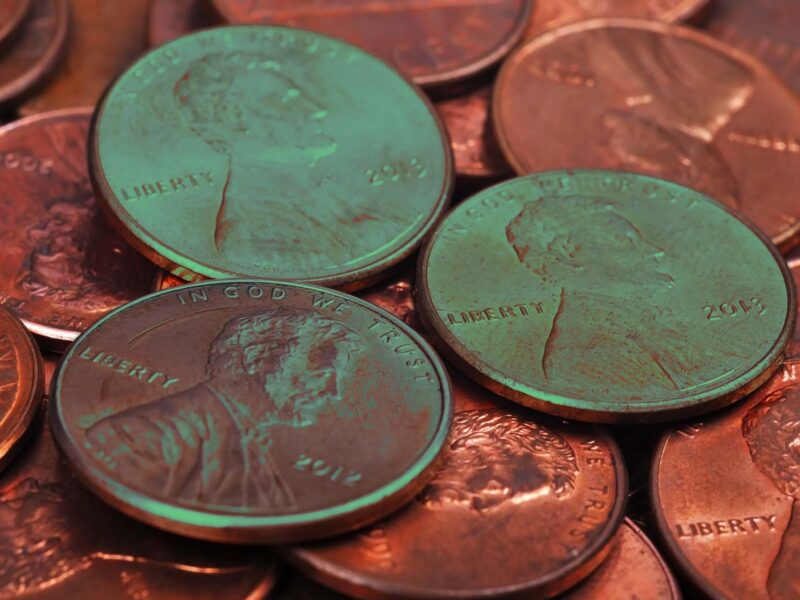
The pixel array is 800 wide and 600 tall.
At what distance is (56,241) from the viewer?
2436mm

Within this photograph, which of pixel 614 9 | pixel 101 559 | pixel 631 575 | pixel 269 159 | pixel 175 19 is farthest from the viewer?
pixel 614 9

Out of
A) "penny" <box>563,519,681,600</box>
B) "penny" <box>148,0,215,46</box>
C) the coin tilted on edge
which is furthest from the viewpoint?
"penny" <box>148,0,215,46</box>

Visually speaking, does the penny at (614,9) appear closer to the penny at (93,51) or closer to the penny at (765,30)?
the penny at (765,30)

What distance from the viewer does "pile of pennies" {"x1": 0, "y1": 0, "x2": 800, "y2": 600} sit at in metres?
1.78

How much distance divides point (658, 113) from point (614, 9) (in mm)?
565

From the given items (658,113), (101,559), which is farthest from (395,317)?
(658,113)

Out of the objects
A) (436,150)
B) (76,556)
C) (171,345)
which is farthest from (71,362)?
(436,150)

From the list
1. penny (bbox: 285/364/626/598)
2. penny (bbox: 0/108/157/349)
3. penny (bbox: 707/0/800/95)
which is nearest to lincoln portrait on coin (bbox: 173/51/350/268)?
penny (bbox: 0/108/157/349)

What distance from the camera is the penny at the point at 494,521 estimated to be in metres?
1.74

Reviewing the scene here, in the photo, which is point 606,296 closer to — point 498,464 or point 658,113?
point 498,464

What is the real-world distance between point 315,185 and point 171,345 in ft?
1.99

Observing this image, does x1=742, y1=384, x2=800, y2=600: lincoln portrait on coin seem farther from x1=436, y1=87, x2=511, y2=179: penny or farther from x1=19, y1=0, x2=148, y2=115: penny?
x1=19, y1=0, x2=148, y2=115: penny

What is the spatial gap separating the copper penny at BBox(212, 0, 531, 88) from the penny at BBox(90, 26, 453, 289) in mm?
252

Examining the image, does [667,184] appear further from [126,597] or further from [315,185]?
[126,597]
